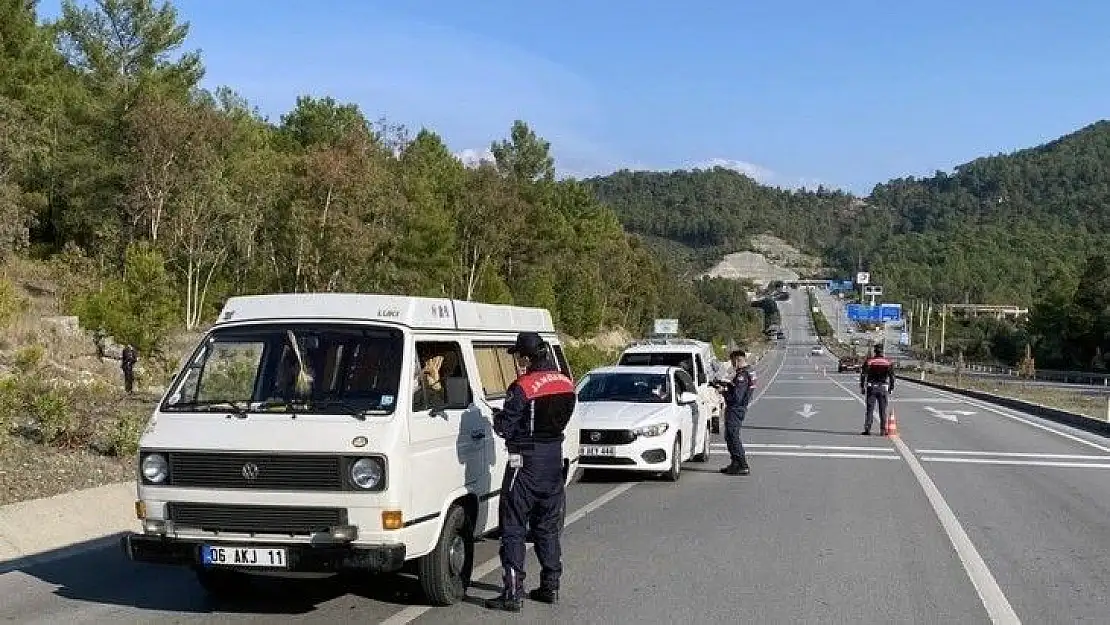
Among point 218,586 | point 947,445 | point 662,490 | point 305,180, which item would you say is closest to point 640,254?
point 305,180

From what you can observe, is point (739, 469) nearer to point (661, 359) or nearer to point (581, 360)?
point (661, 359)

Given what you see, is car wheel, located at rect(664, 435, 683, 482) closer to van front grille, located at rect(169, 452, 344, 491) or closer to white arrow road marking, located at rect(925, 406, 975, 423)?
van front grille, located at rect(169, 452, 344, 491)

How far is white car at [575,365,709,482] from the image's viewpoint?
1434 centimetres

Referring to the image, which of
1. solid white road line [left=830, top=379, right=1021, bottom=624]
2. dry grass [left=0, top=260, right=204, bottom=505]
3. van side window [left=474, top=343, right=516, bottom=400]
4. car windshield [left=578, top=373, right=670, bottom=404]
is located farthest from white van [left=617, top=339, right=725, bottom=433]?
van side window [left=474, top=343, right=516, bottom=400]

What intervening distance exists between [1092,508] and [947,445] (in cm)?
820

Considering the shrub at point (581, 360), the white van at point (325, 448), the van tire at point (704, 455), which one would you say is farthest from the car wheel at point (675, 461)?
the shrub at point (581, 360)

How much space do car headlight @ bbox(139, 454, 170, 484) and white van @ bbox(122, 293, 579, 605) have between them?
0.04ft

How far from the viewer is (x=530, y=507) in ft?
24.2

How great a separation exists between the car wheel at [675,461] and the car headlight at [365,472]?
845cm

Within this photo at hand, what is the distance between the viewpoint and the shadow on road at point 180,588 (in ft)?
24.9

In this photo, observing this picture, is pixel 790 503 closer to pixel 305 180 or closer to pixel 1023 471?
pixel 1023 471

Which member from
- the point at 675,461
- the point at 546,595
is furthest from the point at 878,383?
the point at 546,595

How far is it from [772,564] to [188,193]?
33235 mm

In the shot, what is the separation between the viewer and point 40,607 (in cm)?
756
